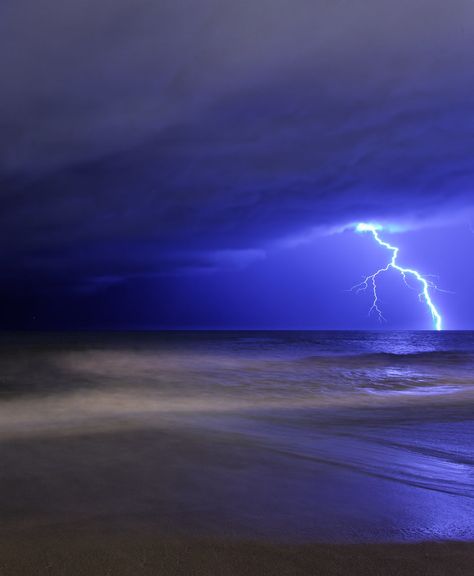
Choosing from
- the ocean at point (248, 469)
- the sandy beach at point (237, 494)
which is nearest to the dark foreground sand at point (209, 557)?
the sandy beach at point (237, 494)

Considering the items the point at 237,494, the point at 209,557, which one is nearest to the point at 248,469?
the point at 237,494

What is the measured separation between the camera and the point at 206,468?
15.7 ft

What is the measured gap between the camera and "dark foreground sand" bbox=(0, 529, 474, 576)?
2.57 m

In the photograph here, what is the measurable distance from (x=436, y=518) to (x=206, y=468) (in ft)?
7.62

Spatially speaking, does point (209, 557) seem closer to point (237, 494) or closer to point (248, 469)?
point (237, 494)

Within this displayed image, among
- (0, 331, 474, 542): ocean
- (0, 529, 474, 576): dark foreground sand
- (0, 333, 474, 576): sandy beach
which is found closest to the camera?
(0, 529, 474, 576): dark foreground sand

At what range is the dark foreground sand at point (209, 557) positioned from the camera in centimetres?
257

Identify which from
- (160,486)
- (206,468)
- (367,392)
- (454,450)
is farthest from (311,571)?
(367,392)

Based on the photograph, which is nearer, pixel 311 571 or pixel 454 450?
pixel 311 571

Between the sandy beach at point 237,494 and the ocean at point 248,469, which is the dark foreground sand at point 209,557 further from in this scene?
the ocean at point 248,469

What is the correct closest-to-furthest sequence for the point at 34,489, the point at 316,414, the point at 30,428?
the point at 34,489
the point at 30,428
the point at 316,414

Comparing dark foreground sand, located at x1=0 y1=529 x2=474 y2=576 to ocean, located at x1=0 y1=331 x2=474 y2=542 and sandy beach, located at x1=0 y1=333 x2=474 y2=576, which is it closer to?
Result: sandy beach, located at x1=0 y1=333 x2=474 y2=576

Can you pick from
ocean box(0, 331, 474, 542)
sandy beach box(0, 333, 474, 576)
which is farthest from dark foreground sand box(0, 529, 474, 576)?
ocean box(0, 331, 474, 542)

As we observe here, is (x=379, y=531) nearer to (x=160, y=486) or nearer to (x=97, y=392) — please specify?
(x=160, y=486)
